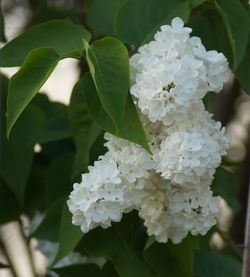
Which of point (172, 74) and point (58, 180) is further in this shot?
point (58, 180)

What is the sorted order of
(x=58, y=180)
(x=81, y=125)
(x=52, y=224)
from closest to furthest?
(x=81, y=125) → (x=52, y=224) → (x=58, y=180)

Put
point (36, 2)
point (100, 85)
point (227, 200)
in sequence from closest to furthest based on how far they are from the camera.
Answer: point (100, 85)
point (227, 200)
point (36, 2)

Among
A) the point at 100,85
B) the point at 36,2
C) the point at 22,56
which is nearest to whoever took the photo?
the point at 100,85

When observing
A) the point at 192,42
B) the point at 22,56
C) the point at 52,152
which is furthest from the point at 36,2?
the point at 192,42

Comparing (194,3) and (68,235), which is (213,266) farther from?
(194,3)

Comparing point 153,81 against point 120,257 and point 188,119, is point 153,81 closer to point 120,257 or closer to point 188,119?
point 188,119

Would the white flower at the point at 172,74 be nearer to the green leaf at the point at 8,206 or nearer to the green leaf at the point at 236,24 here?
the green leaf at the point at 236,24

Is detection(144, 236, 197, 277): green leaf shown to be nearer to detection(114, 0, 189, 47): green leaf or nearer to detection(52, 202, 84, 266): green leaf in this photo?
detection(52, 202, 84, 266): green leaf

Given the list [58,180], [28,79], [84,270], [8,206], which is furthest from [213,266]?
[28,79]

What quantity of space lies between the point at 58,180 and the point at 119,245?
0.35m

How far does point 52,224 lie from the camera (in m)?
1.35

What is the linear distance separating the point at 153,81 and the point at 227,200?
2.10 feet

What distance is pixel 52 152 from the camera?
167cm

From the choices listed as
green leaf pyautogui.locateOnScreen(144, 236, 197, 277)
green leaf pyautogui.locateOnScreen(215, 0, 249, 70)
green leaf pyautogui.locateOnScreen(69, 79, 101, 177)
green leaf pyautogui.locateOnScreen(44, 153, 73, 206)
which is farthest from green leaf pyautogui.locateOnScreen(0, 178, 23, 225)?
green leaf pyautogui.locateOnScreen(215, 0, 249, 70)
